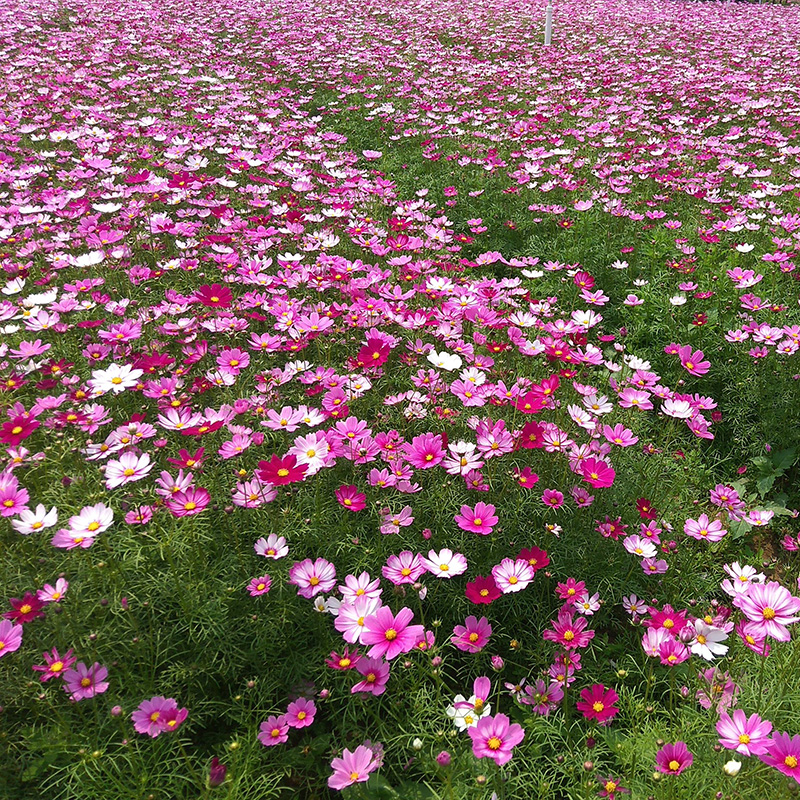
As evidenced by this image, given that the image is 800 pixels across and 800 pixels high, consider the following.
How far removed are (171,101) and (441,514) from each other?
6119mm

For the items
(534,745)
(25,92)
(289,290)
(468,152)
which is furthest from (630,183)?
(25,92)

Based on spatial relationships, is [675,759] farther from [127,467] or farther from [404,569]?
[127,467]

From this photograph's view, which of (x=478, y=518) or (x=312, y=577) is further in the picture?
(x=478, y=518)

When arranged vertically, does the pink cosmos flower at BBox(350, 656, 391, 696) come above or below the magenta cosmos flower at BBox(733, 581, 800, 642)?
below

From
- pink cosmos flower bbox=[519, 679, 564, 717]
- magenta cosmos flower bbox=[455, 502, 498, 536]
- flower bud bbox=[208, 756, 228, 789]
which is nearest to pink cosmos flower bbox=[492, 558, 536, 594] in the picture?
magenta cosmos flower bbox=[455, 502, 498, 536]

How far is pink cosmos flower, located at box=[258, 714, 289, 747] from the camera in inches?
55.3

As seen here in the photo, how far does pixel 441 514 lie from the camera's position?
1.84 metres

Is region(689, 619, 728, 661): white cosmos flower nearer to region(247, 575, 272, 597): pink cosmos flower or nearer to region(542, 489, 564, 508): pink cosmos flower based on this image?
region(542, 489, 564, 508): pink cosmos flower

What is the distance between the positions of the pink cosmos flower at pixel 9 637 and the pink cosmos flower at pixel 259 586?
0.53 metres

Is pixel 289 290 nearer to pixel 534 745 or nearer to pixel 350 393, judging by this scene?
pixel 350 393

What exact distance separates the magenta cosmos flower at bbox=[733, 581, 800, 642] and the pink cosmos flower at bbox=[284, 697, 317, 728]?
1068 mm

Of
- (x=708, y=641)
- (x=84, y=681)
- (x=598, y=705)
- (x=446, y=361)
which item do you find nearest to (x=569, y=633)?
(x=598, y=705)

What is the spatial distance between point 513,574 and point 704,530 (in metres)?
0.75

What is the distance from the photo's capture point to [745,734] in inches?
45.1
